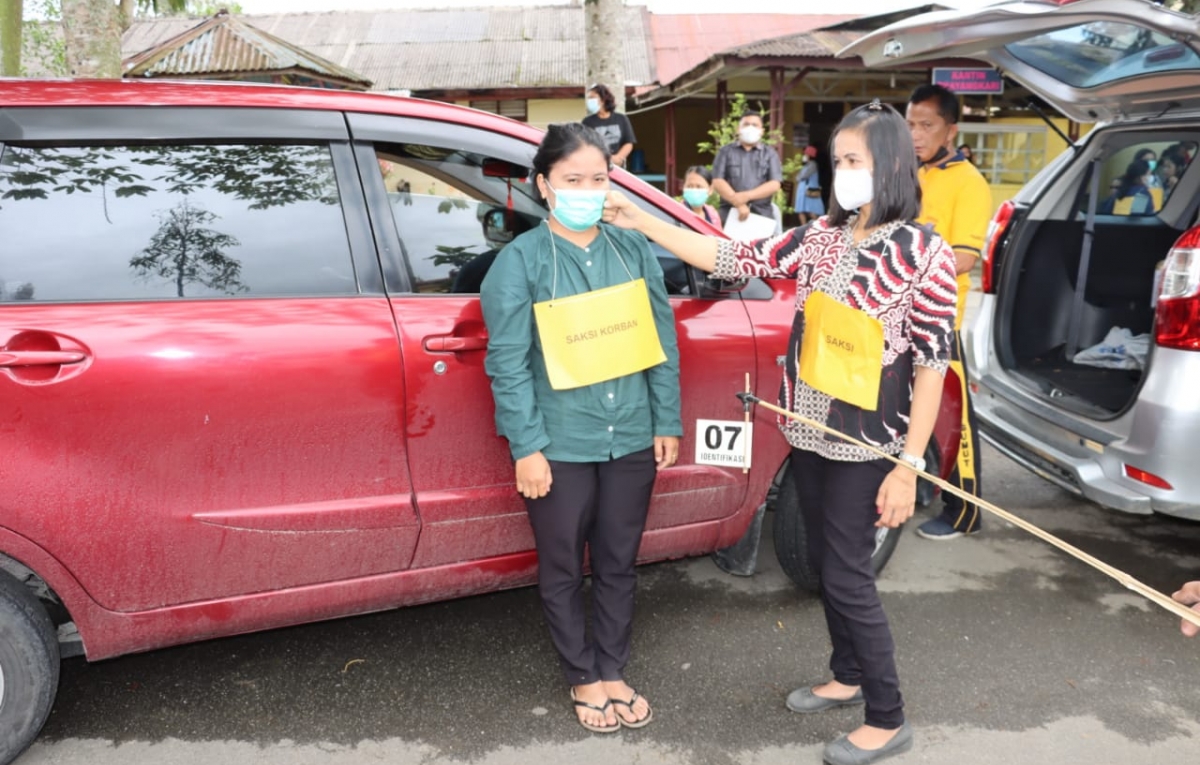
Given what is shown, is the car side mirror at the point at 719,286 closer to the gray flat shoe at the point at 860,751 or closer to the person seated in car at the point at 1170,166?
the gray flat shoe at the point at 860,751

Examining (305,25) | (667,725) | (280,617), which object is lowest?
(667,725)

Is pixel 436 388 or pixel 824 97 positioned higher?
pixel 824 97

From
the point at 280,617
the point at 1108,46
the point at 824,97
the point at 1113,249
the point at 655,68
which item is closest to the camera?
the point at 280,617

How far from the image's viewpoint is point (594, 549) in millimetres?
2711

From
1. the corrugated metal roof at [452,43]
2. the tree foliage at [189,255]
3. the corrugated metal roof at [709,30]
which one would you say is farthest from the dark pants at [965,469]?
the corrugated metal roof at [709,30]

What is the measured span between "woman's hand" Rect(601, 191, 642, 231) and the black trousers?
62cm

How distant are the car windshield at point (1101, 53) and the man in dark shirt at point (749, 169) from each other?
14.7 feet

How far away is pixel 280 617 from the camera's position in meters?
2.62

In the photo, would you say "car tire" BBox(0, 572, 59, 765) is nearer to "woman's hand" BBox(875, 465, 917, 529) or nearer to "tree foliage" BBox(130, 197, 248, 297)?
"tree foliage" BBox(130, 197, 248, 297)

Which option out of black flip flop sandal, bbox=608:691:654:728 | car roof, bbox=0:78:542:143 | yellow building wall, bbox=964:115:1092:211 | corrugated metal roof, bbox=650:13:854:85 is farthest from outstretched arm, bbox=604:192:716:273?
corrugated metal roof, bbox=650:13:854:85

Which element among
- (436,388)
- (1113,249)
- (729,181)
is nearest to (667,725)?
(436,388)

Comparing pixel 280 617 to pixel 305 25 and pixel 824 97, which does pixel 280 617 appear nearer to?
pixel 824 97

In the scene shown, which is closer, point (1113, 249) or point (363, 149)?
point (363, 149)

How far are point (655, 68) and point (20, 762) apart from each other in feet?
64.4
